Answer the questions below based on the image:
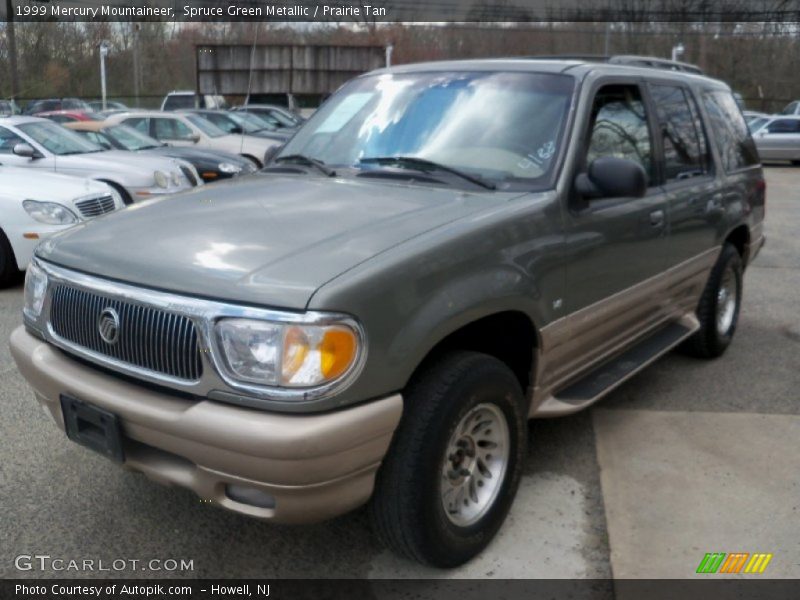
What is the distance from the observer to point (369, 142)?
382 cm

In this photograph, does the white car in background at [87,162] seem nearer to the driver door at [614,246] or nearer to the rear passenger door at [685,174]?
the rear passenger door at [685,174]

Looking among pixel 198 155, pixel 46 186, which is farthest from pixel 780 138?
pixel 46 186

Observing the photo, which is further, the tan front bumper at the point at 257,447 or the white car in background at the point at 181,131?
the white car in background at the point at 181,131

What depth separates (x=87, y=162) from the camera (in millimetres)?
9344

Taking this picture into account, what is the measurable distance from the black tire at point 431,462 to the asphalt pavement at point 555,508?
0.18 metres

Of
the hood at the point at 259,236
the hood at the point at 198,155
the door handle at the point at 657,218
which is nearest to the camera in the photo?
the hood at the point at 259,236

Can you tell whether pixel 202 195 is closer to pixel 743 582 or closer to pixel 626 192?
pixel 626 192

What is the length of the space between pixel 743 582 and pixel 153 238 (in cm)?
248

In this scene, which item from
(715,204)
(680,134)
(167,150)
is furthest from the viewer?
(167,150)

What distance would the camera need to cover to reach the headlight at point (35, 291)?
10.1 feet

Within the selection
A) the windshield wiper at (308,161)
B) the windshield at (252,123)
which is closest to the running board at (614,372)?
the windshield wiper at (308,161)

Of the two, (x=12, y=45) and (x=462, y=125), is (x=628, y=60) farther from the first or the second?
(x=12, y=45)

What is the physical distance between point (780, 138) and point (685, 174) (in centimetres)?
2189

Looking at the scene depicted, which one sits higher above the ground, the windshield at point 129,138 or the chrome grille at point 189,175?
the windshield at point 129,138
